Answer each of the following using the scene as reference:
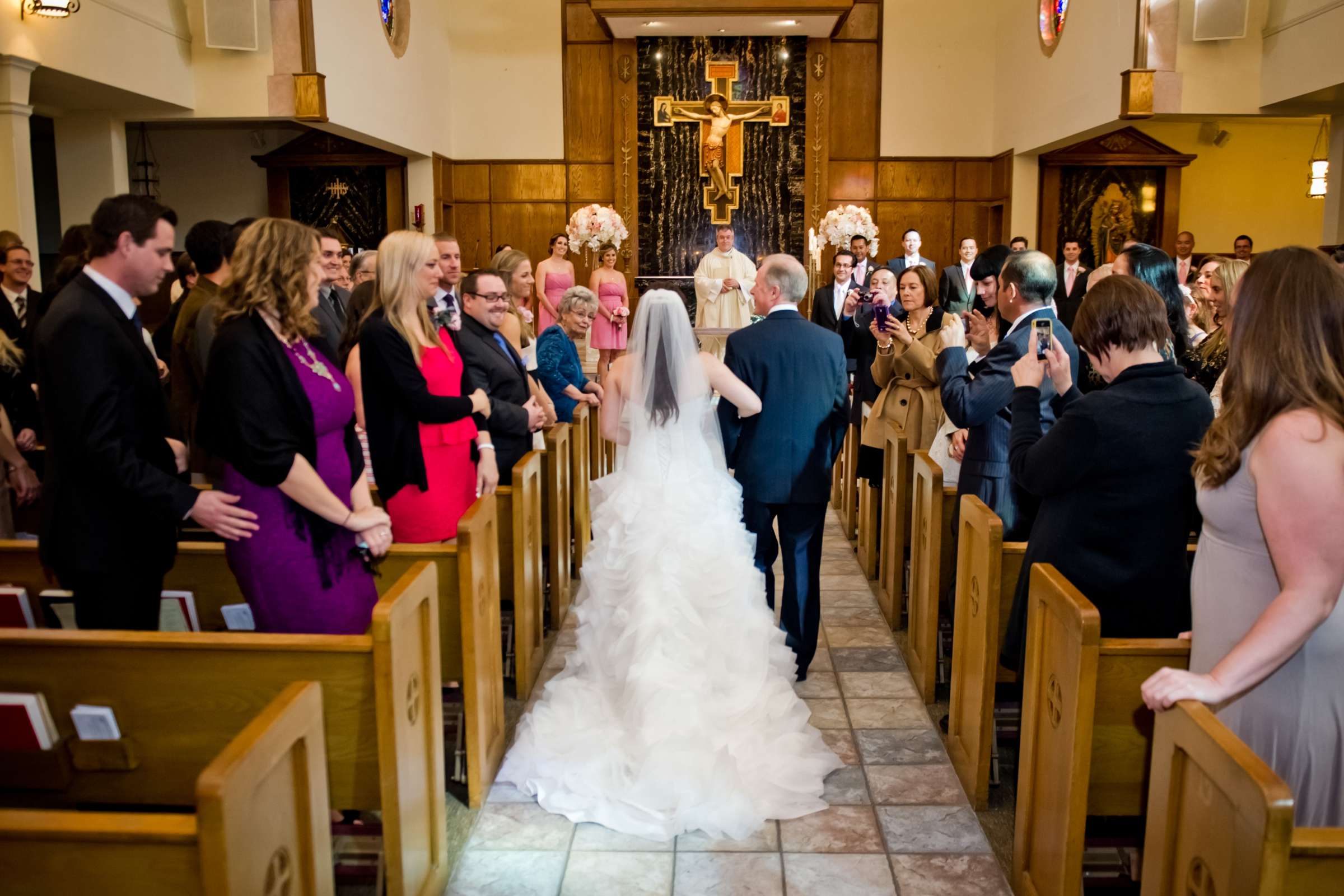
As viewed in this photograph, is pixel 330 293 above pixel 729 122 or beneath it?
beneath

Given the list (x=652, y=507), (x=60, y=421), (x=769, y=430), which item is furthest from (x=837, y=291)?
(x=60, y=421)

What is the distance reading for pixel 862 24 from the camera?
13602mm

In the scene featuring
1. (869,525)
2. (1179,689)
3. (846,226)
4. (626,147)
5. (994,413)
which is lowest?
(869,525)

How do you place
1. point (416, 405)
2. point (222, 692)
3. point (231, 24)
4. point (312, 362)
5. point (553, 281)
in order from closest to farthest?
1. point (222, 692)
2. point (312, 362)
3. point (416, 405)
4. point (231, 24)
5. point (553, 281)

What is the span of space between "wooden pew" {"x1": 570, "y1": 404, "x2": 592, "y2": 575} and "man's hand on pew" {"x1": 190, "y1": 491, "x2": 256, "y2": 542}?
2741mm

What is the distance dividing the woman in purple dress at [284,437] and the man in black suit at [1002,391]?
198cm

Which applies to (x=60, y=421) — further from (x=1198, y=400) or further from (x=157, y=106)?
(x=157, y=106)

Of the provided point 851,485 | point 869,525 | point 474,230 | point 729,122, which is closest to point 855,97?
point 729,122

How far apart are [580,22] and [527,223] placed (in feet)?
8.41

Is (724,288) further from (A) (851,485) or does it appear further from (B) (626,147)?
(A) (851,485)

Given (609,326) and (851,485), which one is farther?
(609,326)

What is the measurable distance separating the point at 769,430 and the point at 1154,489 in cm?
161

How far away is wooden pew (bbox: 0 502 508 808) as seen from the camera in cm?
301

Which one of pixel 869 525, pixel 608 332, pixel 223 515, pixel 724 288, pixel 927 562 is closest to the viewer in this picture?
pixel 223 515
